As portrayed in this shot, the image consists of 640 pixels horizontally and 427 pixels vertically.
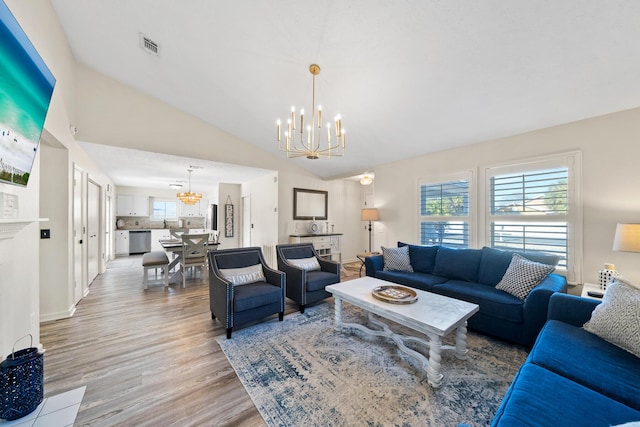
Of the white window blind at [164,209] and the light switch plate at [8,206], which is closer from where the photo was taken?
the light switch plate at [8,206]

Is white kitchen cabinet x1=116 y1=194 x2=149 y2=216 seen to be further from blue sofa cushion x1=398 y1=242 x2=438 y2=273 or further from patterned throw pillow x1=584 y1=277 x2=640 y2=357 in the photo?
patterned throw pillow x1=584 y1=277 x2=640 y2=357

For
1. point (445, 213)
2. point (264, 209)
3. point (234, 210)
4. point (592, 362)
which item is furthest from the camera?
point (234, 210)

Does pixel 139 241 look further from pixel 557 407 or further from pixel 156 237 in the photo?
pixel 557 407

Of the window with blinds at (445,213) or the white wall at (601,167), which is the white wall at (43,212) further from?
the white wall at (601,167)

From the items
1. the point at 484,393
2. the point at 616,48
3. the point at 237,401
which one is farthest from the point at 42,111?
the point at 616,48

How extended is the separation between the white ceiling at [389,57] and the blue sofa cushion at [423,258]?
1.74m

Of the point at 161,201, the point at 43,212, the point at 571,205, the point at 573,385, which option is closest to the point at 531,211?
the point at 571,205

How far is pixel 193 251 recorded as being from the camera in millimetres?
4547

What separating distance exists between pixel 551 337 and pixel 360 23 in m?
2.85

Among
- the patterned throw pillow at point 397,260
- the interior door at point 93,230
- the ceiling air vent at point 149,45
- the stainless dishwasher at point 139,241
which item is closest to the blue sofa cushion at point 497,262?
the patterned throw pillow at point 397,260

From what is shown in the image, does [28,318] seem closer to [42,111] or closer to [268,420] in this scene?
[42,111]

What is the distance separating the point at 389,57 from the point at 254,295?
9.51 ft

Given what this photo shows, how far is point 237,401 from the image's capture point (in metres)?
1.70

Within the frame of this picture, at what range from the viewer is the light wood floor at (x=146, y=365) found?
1593mm
